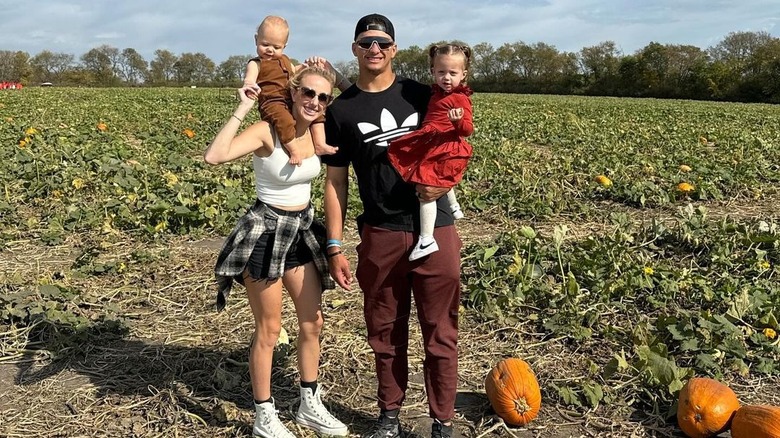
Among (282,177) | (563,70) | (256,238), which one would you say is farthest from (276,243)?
(563,70)

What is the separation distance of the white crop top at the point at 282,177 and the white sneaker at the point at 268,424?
0.98 m

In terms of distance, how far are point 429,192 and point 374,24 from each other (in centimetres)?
73

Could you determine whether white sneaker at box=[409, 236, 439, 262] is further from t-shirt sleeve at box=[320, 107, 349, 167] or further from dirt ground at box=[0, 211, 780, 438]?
dirt ground at box=[0, 211, 780, 438]

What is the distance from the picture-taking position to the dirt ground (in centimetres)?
321

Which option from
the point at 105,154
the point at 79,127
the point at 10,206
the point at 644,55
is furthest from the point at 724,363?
the point at 644,55

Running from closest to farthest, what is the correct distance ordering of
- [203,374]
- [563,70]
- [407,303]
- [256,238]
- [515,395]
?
1. [256,238]
2. [407,303]
3. [515,395]
4. [203,374]
5. [563,70]

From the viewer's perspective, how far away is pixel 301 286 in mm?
2967

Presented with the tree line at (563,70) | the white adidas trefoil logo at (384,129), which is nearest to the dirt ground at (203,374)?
the white adidas trefoil logo at (384,129)

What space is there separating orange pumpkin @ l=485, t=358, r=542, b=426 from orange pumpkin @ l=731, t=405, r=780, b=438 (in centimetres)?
87

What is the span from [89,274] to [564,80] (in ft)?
221

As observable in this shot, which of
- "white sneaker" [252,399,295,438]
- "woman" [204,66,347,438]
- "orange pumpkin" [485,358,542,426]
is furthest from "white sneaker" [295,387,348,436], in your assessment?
"orange pumpkin" [485,358,542,426]

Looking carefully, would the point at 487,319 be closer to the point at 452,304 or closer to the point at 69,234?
the point at 452,304

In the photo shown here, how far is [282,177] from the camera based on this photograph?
9.17ft

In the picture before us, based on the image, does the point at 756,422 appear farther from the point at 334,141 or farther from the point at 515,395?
the point at 334,141
